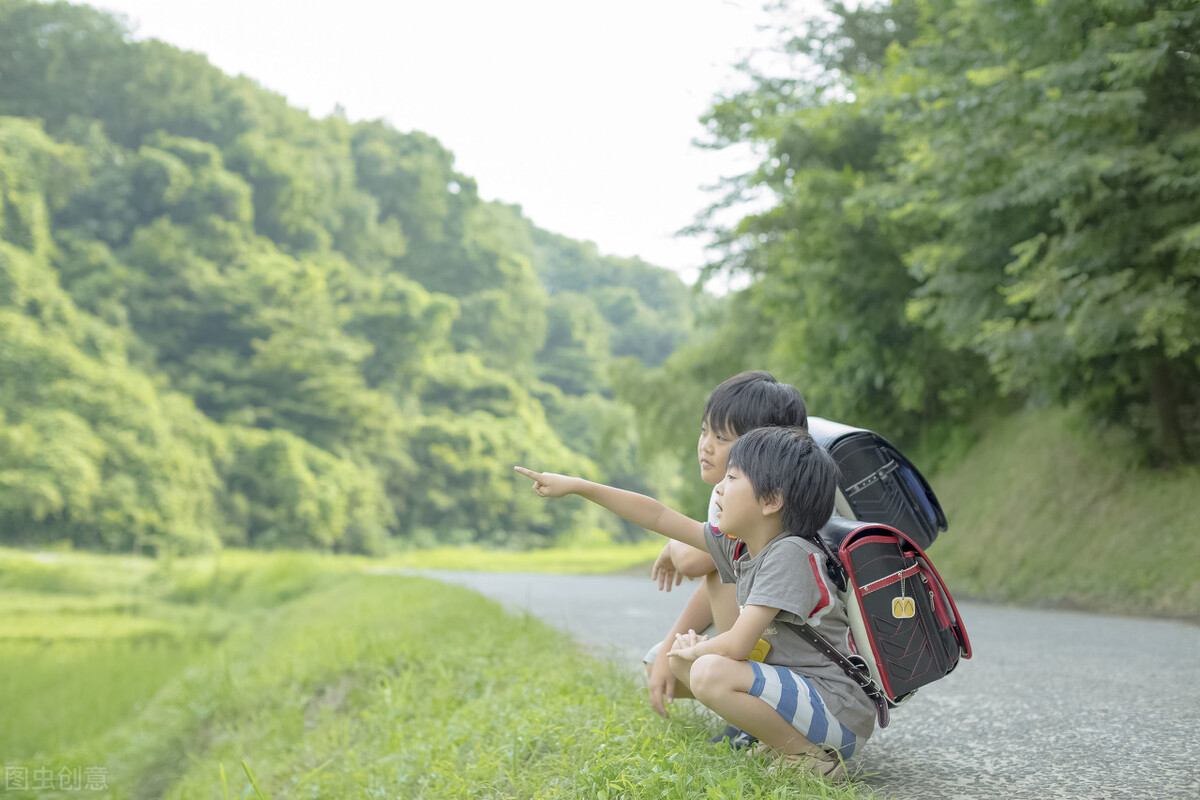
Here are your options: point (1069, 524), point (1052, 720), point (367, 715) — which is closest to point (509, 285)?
point (1069, 524)

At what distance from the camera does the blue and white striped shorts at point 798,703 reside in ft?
7.64

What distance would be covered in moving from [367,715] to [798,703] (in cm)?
304

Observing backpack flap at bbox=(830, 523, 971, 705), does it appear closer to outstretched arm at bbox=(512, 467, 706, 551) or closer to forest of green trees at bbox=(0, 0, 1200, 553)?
outstretched arm at bbox=(512, 467, 706, 551)

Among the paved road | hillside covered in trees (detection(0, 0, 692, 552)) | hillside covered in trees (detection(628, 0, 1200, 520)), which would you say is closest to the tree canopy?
hillside covered in trees (detection(628, 0, 1200, 520))

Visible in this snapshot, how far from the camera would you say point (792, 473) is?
7.84ft

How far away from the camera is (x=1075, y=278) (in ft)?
23.0

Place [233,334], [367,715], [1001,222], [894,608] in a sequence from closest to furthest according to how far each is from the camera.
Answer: [894,608] → [367,715] → [1001,222] → [233,334]

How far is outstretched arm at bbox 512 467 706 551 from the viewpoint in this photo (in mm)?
2652

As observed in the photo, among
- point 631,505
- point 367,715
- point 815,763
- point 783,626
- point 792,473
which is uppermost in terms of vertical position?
point 792,473

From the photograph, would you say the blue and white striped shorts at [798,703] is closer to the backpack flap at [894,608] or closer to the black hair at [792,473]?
the backpack flap at [894,608]

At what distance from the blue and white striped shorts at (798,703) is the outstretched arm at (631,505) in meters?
0.48

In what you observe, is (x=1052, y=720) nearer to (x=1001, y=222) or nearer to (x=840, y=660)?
(x=840, y=660)

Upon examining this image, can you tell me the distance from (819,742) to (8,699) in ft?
40.3

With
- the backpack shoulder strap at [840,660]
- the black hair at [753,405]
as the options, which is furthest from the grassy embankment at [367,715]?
the black hair at [753,405]
